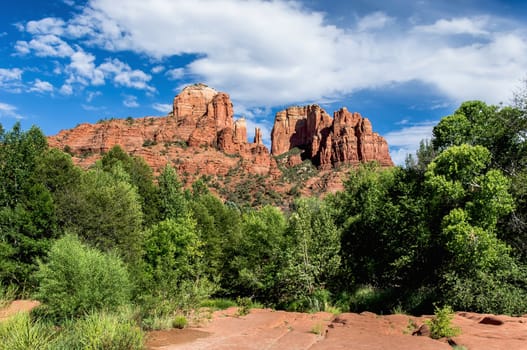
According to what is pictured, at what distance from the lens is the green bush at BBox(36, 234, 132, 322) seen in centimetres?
1512

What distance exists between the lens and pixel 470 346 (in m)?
9.65

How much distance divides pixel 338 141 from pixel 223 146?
39292mm

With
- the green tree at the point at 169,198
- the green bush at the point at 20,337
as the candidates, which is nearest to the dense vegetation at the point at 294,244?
the green bush at the point at 20,337

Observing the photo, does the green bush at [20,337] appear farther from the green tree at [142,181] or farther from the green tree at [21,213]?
the green tree at [142,181]

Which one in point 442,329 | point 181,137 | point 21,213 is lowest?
point 442,329

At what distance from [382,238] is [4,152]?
1117 inches

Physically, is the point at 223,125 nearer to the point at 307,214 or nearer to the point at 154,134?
the point at 154,134

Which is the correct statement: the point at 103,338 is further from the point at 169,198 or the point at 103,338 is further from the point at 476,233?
the point at 169,198

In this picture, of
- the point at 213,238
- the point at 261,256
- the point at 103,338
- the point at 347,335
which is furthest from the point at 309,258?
the point at 103,338

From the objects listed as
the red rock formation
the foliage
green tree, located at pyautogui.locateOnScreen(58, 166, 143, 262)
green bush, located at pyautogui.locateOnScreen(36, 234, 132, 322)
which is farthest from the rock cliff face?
green bush, located at pyautogui.locateOnScreen(36, 234, 132, 322)

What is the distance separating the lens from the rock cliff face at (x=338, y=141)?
122812 mm

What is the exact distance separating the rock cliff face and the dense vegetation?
86.4 metres

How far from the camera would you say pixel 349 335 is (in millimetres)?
12680

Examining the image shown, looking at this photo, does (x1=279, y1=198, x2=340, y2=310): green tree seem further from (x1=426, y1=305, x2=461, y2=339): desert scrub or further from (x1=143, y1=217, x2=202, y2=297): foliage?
(x1=426, y1=305, x2=461, y2=339): desert scrub
